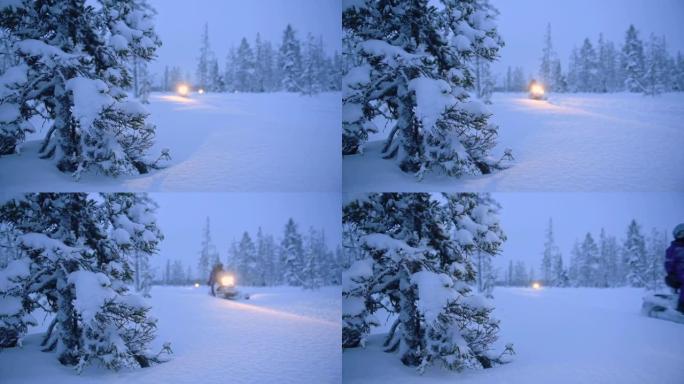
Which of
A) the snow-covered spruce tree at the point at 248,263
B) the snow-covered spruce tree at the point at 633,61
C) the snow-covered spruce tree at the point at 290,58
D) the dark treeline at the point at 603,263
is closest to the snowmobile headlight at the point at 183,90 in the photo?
the snow-covered spruce tree at the point at 290,58

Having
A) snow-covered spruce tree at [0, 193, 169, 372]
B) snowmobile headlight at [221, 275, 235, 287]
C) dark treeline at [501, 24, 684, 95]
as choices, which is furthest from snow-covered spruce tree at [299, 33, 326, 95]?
snow-covered spruce tree at [0, 193, 169, 372]

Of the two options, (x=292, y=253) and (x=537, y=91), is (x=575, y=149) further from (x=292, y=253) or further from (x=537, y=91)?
(x=292, y=253)

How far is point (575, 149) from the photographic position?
17.9ft

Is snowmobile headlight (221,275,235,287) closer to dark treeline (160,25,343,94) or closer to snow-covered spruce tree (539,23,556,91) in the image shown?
dark treeline (160,25,343,94)

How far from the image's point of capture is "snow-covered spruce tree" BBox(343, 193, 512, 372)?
529 cm

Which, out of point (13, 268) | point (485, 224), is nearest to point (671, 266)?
point (485, 224)

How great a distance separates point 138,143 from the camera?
525 centimetres

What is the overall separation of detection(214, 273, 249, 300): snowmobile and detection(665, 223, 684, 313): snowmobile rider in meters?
3.35

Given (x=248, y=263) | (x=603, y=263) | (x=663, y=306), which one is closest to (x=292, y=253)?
(x=248, y=263)

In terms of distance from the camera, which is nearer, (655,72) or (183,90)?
(183,90)

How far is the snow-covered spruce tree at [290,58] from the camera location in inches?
212

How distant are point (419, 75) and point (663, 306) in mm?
2672

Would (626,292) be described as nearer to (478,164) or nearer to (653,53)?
(478,164)

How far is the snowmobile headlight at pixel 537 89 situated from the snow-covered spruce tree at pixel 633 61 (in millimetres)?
679
